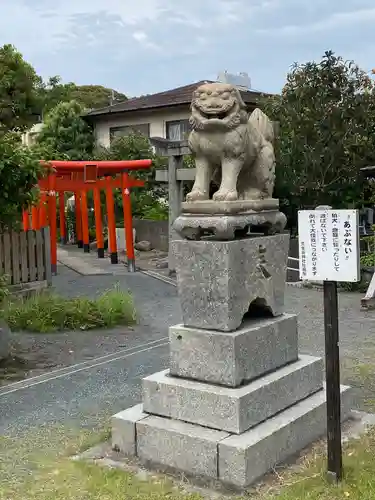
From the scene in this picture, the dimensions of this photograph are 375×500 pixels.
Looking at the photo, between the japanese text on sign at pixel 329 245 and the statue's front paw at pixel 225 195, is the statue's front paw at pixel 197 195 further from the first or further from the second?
the japanese text on sign at pixel 329 245

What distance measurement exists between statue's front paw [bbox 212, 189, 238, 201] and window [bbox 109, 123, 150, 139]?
19300mm

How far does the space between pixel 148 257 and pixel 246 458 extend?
46.1ft

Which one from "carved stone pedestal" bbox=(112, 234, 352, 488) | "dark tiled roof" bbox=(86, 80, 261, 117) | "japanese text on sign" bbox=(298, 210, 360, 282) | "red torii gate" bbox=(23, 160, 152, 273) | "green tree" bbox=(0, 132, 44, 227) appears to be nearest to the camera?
"japanese text on sign" bbox=(298, 210, 360, 282)

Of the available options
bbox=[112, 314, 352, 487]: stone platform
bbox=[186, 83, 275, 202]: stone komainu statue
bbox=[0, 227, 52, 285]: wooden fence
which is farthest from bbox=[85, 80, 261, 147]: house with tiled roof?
bbox=[112, 314, 352, 487]: stone platform

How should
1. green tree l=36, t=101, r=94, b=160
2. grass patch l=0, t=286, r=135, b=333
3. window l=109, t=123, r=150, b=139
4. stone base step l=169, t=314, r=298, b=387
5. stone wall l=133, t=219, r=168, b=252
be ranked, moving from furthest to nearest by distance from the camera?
green tree l=36, t=101, r=94, b=160 → window l=109, t=123, r=150, b=139 → stone wall l=133, t=219, r=168, b=252 → grass patch l=0, t=286, r=135, b=333 → stone base step l=169, t=314, r=298, b=387

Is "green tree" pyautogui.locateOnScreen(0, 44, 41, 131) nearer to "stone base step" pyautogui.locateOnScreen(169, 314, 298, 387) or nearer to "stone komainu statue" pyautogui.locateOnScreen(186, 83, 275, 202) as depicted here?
"stone komainu statue" pyautogui.locateOnScreen(186, 83, 275, 202)

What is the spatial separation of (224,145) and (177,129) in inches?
739

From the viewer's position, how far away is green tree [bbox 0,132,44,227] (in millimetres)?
8094

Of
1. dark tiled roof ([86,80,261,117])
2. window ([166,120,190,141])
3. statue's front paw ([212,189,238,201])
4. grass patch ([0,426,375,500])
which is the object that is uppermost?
dark tiled roof ([86,80,261,117])

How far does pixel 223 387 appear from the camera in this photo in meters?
4.25

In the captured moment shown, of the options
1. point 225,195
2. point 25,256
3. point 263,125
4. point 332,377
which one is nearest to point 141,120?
point 25,256

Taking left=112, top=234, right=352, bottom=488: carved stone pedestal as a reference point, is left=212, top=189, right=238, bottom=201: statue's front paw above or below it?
above

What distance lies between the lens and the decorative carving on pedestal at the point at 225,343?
13.5 ft

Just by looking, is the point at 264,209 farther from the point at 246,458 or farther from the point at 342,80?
the point at 342,80
